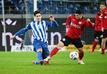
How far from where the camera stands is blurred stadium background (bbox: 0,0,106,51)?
1250 inches

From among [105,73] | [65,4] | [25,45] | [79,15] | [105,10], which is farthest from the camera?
[65,4]

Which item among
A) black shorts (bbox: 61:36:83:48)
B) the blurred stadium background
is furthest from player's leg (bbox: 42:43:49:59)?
the blurred stadium background

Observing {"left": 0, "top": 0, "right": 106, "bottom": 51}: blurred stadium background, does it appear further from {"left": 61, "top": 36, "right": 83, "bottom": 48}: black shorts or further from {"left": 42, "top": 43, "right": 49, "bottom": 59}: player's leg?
{"left": 61, "top": 36, "right": 83, "bottom": 48}: black shorts

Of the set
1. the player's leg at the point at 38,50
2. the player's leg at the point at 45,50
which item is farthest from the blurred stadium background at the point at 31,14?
the player's leg at the point at 38,50

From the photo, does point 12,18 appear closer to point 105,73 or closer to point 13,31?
point 13,31

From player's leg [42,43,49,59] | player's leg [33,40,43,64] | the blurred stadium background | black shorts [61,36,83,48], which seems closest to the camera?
player's leg [33,40,43,64]

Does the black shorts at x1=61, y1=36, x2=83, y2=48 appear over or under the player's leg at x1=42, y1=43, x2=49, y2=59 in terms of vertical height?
over

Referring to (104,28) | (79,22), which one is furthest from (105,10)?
(79,22)

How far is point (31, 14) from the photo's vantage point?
3138cm

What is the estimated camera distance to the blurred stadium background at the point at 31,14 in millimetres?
31750

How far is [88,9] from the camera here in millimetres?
34469

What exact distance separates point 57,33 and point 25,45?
2369 mm

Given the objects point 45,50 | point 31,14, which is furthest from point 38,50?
point 31,14

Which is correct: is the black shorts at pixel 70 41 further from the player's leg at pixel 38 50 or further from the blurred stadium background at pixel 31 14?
the blurred stadium background at pixel 31 14
